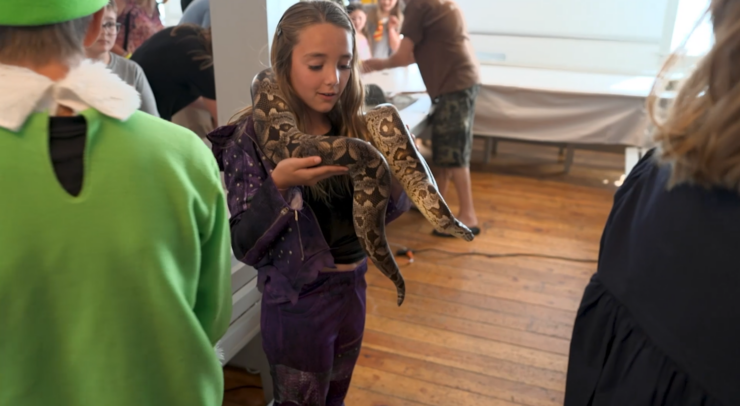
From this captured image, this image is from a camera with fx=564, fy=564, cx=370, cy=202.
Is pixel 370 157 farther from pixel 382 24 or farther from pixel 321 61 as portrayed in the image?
pixel 382 24

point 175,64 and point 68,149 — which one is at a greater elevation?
point 68,149

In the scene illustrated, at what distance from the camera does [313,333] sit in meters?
1.61

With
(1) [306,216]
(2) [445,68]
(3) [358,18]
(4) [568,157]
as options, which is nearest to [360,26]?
(3) [358,18]

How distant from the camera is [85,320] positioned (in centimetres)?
98

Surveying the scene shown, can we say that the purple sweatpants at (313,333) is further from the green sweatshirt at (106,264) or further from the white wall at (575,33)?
the white wall at (575,33)

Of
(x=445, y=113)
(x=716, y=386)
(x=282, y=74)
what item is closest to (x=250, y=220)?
(x=282, y=74)

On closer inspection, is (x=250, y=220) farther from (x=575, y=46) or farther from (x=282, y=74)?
(x=575, y=46)

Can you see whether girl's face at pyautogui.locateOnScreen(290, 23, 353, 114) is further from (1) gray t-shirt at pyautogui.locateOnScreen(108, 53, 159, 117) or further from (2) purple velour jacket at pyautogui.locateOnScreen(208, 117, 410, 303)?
(1) gray t-shirt at pyautogui.locateOnScreen(108, 53, 159, 117)

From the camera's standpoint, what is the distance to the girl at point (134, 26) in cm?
326

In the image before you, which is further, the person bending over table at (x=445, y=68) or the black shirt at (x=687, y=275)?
the person bending over table at (x=445, y=68)

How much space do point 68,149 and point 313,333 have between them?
89 cm

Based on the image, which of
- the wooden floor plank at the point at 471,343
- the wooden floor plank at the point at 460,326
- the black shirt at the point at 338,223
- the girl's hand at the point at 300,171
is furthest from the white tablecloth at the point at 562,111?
the girl's hand at the point at 300,171

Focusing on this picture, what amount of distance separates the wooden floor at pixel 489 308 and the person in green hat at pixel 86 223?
165 cm

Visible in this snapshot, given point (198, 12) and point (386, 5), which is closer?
point (198, 12)
